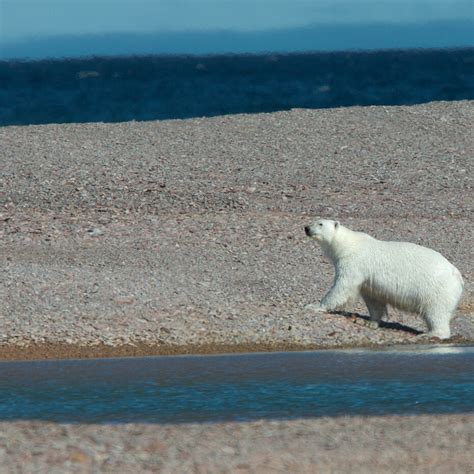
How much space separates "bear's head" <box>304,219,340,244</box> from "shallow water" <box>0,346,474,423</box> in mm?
1492

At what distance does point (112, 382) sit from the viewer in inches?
356

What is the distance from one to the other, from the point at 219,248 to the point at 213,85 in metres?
28.9

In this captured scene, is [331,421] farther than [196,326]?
No

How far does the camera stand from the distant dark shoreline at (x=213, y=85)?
130 feet

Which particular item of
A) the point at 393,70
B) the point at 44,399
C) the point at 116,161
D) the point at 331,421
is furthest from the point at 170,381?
the point at 393,70

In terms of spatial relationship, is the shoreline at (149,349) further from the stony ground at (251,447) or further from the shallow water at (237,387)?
the stony ground at (251,447)

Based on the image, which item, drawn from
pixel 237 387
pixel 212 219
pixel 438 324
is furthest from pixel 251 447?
pixel 212 219

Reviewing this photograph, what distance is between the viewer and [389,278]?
11172 millimetres

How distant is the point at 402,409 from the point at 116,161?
12.6 m

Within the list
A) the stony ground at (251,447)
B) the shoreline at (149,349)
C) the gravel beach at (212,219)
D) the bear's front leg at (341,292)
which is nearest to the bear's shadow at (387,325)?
the gravel beach at (212,219)

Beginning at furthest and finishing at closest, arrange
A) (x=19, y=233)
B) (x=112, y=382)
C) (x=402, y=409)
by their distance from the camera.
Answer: (x=19, y=233) → (x=112, y=382) → (x=402, y=409)

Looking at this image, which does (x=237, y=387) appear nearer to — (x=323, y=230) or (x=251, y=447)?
(x=251, y=447)

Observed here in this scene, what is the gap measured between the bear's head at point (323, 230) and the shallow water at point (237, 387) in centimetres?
149

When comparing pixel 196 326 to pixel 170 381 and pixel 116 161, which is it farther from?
pixel 116 161
